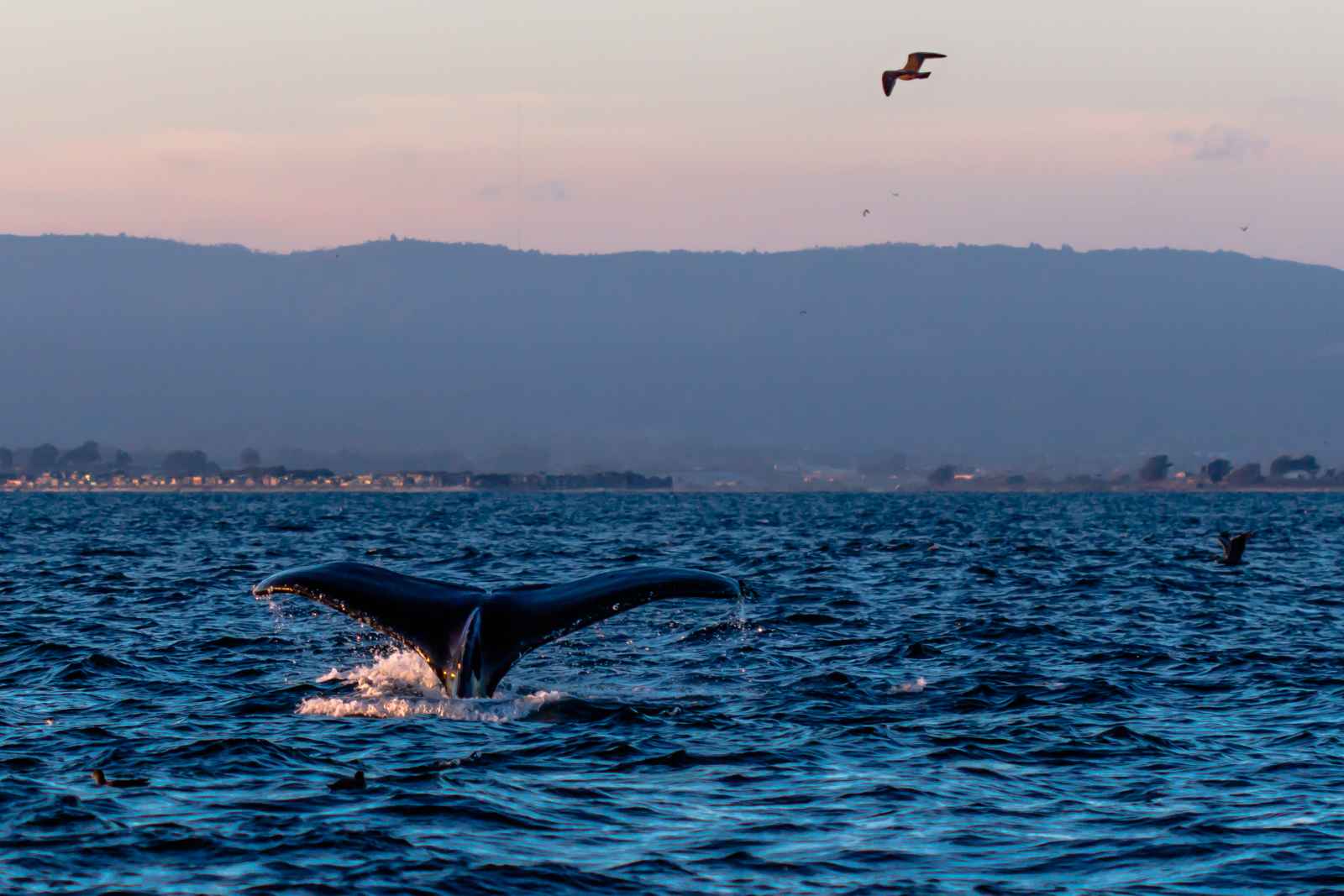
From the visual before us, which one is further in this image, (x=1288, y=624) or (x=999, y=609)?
(x=999, y=609)

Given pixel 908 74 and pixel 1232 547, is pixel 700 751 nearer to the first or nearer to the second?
pixel 908 74

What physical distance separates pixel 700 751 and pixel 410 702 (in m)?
3.86

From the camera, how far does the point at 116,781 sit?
15.1 meters

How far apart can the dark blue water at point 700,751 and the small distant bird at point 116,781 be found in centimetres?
20

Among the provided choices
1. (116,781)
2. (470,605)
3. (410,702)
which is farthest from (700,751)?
(116,781)

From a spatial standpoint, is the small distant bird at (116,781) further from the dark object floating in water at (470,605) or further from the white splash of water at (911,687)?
the white splash of water at (911,687)

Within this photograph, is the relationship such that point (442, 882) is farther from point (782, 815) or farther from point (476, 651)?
point (476, 651)

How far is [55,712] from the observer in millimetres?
19156

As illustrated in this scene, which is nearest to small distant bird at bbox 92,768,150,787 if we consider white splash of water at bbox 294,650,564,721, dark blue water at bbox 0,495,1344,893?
dark blue water at bbox 0,495,1344,893

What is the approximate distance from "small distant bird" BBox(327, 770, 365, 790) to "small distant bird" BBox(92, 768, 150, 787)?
157 cm

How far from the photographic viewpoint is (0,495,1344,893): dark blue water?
41.2 feet

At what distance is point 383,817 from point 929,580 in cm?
2996

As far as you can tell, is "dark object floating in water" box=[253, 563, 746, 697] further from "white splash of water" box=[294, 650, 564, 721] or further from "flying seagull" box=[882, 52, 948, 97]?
"flying seagull" box=[882, 52, 948, 97]

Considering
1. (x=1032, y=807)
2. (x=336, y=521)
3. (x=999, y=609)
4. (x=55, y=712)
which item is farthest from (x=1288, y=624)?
(x=336, y=521)
